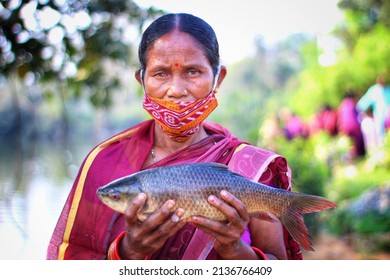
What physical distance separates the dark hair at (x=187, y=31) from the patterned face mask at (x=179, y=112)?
13cm

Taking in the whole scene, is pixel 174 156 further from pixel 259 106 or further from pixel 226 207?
pixel 259 106

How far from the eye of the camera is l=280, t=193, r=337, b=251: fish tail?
1665 millimetres

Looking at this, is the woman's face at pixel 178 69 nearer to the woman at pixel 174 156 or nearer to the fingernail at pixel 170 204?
the woman at pixel 174 156

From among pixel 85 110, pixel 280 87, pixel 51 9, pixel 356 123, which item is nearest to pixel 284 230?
pixel 51 9

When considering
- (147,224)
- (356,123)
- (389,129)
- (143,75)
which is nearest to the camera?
(147,224)

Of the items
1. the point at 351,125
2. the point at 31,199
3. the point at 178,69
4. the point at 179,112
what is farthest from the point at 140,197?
the point at 351,125

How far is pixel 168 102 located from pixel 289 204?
52 cm

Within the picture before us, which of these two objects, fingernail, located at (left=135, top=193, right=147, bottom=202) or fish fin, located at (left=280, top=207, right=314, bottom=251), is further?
fish fin, located at (left=280, top=207, right=314, bottom=251)

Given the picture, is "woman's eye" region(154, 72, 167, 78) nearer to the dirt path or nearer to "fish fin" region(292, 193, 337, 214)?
"fish fin" region(292, 193, 337, 214)

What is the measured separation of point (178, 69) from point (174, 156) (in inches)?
12.4

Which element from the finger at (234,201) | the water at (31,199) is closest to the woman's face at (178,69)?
the finger at (234,201)

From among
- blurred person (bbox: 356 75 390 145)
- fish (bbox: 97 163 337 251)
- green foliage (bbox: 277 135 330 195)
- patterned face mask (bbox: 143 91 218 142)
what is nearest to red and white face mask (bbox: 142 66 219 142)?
patterned face mask (bbox: 143 91 218 142)

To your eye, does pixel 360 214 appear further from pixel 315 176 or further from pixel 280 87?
pixel 280 87
